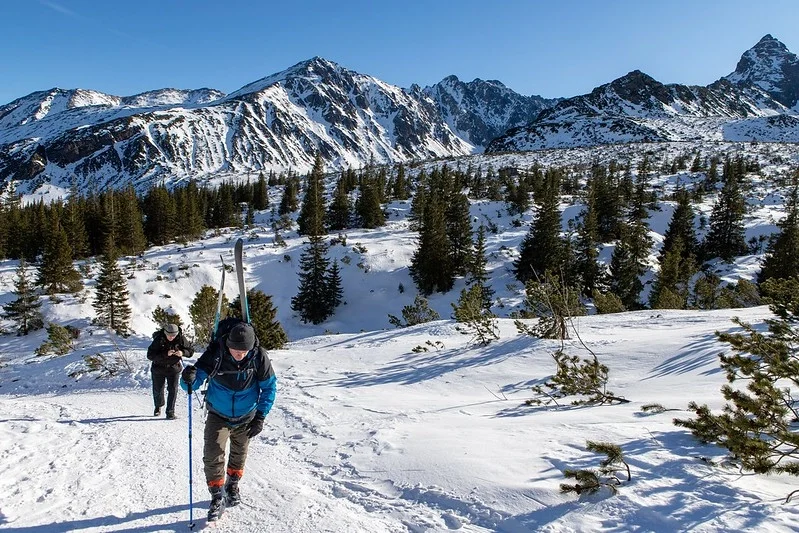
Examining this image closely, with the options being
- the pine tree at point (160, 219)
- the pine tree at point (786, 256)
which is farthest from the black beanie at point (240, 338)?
the pine tree at point (160, 219)

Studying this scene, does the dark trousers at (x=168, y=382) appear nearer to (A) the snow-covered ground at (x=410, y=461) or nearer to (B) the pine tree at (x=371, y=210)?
(A) the snow-covered ground at (x=410, y=461)

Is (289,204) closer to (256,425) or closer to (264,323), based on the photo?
(264,323)

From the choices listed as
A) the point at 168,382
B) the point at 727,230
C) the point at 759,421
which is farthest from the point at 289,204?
the point at 759,421

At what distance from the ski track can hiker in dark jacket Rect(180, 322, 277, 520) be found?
1.51 feet

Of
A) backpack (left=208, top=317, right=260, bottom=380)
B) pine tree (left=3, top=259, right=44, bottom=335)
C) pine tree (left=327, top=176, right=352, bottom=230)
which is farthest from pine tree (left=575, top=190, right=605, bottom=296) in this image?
pine tree (left=3, top=259, right=44, bottom=335)

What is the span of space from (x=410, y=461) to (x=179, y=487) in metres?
2.74

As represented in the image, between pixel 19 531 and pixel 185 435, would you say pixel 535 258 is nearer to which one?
pixel 185 435

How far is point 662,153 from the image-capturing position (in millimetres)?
97875

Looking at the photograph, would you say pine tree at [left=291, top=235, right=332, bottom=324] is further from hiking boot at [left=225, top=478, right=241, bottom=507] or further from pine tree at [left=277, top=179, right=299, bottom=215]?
pine tree at [left=277, top=179, right=299, bottom=215]

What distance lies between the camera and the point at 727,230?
144 feet

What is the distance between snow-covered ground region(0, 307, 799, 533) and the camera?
3969mm

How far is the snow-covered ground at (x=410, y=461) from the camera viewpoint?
3969 mm

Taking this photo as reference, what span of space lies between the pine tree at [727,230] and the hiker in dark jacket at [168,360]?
50456 mm

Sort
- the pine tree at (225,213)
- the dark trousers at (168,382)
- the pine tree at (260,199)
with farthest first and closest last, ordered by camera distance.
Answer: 1. the pine tree at (260,199)
2. the pine tree at (225,213)
3. the dark trousers at (168,382)
